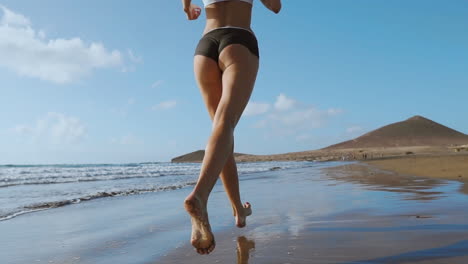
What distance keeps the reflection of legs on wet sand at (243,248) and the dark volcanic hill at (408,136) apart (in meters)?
67.2

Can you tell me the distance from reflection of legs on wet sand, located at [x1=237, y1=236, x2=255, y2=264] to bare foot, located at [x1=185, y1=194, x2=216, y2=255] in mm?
536

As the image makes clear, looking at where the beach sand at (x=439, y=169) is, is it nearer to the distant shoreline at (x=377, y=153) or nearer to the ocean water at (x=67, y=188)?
the ocean water at (x=67, y=188)

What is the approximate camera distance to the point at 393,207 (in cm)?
374

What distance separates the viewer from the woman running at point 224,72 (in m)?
1.76

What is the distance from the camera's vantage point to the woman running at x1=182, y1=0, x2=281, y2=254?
5.76 feet

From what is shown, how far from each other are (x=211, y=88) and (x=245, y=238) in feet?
3.49

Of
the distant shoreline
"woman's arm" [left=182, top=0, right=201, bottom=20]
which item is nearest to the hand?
"woman's arm" [left=182, top=0, right=201, bottom=20]

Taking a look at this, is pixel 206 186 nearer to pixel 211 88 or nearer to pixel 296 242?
pixel 211 88

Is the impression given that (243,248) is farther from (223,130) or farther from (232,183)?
(223,130)

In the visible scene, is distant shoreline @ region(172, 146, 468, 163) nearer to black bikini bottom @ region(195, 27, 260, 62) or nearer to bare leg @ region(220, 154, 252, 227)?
bare leg @ region(220, 154, 252, 227)

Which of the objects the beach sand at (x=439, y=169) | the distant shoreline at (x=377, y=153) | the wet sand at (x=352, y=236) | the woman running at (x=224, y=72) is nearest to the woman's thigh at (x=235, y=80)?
the woman running at (x=224, y=72)

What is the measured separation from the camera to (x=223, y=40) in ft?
6.57

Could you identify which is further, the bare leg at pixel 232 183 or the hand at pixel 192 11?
the hand at pixel 192 11

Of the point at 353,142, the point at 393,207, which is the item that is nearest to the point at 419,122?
the point at 353,142
